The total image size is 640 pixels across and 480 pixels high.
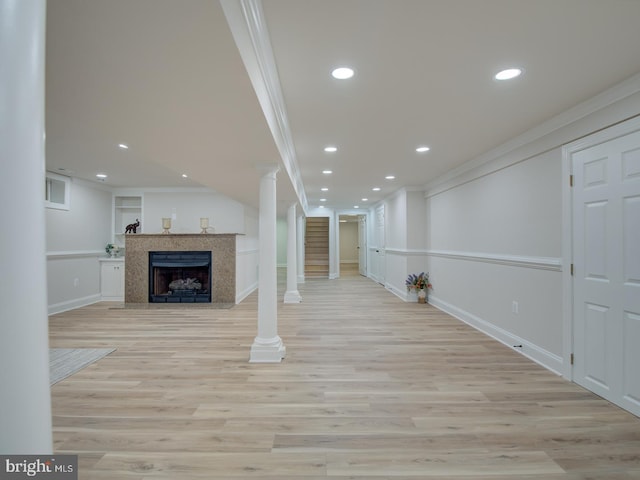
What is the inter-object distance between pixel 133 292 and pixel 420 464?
6194 mm

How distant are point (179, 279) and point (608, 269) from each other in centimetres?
669

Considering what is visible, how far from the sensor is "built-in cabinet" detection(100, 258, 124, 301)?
22.3 feet

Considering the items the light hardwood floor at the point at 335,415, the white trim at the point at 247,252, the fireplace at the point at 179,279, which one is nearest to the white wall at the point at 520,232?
the light hardwood floor at the point at 335,415

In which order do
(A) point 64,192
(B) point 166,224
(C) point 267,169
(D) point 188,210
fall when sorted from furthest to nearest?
(D) point 188,210 → (B) point 166,224 → (A) point 64,192 → (C) point 267,169

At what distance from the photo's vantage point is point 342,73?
7.19 feet

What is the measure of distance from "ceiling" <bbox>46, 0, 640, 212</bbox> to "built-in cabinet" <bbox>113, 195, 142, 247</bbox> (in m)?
4.04

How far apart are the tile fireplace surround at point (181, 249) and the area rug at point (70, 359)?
109 inches

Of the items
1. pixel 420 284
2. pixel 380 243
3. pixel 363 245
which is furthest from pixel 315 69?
pixel 363 245

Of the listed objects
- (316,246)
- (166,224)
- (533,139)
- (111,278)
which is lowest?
(111,278)

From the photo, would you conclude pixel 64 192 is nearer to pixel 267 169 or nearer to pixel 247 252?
pixel 247 252

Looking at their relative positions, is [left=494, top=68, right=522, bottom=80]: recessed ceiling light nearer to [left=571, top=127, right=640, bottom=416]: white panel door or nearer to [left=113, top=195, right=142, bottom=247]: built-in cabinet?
[left=571, top=127, right=640, bottom=416]: white panel door

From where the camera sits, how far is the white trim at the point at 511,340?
10.3ft

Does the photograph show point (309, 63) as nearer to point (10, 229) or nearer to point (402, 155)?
point (10, 229)

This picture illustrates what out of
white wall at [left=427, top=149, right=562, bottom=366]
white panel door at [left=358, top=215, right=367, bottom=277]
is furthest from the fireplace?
white panel door at [left=358, top=215, right=367, bottom=277]
